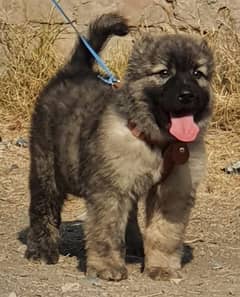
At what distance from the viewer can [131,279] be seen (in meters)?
6.02

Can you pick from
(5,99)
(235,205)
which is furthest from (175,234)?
(5,99)

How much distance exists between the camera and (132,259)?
21.8 feet

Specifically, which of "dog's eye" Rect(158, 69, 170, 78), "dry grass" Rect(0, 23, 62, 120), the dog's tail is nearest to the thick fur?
"dog's eye" Rect(158, 69, 170, 78)

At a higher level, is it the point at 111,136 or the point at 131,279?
the point at 111,136

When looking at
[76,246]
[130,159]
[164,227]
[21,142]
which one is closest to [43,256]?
[76,246]

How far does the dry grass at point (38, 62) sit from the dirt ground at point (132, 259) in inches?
15.1

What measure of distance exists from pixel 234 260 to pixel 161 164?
4.02ft

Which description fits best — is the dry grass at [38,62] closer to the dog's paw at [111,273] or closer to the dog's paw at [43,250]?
the dog's paw at [43,250]

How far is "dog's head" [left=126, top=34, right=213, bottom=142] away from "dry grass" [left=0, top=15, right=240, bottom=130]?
414 cm

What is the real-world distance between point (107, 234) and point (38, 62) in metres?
4.85

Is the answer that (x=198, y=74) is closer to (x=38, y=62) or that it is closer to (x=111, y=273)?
(x=111, y=273)

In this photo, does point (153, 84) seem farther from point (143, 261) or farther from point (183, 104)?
point (143, 261)

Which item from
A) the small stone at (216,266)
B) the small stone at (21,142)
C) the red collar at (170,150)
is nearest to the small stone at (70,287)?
the red collar at (170,150)

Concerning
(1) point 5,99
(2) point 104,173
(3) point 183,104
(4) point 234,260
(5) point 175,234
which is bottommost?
(1) point 5,99
